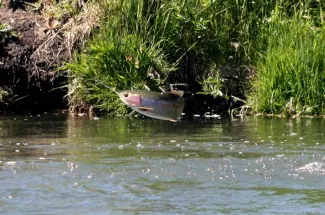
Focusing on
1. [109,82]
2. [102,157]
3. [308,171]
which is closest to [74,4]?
[109,82]

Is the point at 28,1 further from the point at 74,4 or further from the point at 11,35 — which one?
the point at 74,4

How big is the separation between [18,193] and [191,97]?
563cm

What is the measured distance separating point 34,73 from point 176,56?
1.99m

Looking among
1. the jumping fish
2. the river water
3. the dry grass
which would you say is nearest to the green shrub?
the river water

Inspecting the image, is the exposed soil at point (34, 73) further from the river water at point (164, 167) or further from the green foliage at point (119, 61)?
the river water at point (164, 167)

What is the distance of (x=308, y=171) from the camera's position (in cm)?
778

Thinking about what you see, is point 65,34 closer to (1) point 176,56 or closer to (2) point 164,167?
(1) point 176,56

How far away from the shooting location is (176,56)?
1238 centimetres

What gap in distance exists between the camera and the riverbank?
11.7 meters

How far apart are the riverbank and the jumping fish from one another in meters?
3.56

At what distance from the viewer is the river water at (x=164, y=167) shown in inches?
261

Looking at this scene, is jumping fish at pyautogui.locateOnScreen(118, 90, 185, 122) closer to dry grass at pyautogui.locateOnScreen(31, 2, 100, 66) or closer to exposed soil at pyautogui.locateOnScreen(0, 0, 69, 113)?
dry grass at pyautogui.locateOnScreen(31, 2, 100, 66)

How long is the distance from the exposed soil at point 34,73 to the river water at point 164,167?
1.55 m

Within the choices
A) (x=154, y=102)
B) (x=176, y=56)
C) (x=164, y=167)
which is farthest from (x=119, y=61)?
(x=164, y=167)
